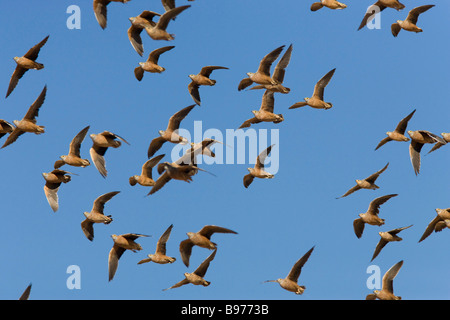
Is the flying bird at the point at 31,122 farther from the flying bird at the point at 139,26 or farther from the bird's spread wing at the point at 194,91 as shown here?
the bird's spread wing at the point at 194,91

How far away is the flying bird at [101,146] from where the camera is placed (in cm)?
3130

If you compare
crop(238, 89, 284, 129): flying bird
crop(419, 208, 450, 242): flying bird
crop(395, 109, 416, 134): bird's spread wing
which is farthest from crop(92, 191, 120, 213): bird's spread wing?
crop(419, 208, 450, 242): flying bird

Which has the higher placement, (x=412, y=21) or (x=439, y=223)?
(x=412, y=21)

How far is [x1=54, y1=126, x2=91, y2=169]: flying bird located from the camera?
104ft

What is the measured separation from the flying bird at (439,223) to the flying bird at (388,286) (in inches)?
106

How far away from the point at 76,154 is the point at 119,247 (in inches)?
146

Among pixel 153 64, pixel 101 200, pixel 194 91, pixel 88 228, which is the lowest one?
pixel 88 228

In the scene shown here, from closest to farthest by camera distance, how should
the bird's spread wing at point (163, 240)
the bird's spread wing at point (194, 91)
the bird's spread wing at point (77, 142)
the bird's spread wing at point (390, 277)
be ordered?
1. the bird's spread wing at point (77, 142)
2. the bird's spread wing at point (390, 277)
3. the bird's spread wing at point (163, 240)
4. the bird's spread wing at point (194, 91)

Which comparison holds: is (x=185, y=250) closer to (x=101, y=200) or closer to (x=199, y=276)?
(x=199, y=276)

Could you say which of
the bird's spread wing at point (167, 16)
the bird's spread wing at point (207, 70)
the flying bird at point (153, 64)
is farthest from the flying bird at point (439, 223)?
the bird's spread wing at point (167, 16)

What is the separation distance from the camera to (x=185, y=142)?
3147 centimetres

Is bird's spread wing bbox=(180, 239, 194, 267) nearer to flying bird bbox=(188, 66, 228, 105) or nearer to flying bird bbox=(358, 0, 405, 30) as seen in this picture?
flying bird bbox=(188, 66, 228, 105)

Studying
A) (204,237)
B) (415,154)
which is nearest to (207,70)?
(204,237)
